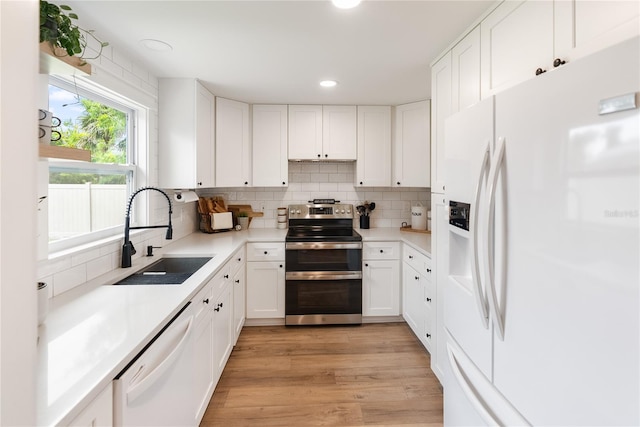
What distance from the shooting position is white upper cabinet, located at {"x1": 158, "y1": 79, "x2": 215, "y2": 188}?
103 inches

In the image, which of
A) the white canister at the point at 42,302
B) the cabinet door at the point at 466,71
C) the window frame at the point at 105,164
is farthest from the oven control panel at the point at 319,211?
the white canister at the point at 42,302

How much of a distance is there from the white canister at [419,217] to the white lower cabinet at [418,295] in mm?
560

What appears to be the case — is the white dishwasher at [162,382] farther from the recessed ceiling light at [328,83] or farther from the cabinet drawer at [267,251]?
the recessed ceiling light at [328,83]

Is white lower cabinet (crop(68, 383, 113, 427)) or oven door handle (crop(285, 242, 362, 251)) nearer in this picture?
white lower cabinet (crop(68, 383, 113, 427))

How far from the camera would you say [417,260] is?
2.77 metres

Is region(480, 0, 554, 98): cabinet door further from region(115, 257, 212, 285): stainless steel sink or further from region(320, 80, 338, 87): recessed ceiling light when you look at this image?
region(115, 257, 212, 285): stainless steel sink

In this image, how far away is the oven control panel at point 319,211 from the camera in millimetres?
3730

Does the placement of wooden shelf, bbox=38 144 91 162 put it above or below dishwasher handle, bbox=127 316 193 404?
above

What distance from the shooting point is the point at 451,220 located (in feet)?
4.50

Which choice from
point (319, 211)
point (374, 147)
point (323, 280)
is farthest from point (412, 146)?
point (323, 280)

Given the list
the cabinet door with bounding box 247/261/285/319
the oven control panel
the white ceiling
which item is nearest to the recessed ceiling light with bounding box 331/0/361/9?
the white ceiling

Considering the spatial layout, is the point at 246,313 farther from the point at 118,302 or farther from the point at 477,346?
the point at 477,346

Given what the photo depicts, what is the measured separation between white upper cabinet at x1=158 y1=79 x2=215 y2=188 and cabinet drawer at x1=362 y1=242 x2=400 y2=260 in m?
1.69

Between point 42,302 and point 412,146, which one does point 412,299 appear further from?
point 42,302
